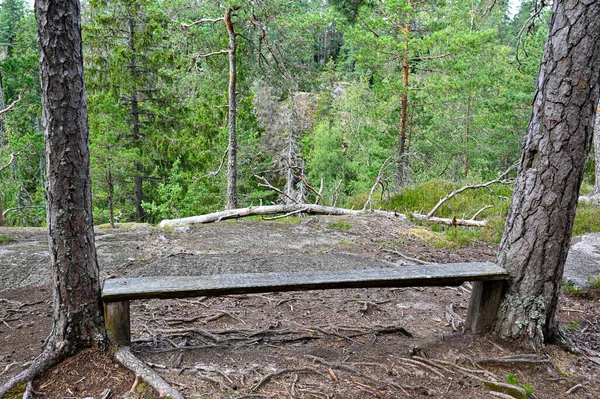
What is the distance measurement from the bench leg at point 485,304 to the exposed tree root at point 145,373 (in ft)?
7.37

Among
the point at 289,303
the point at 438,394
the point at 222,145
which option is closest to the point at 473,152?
the point at 222,145

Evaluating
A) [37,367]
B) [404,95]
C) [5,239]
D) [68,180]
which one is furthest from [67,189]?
[404,95]

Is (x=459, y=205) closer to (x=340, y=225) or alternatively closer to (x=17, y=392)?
(x=340, y=225)

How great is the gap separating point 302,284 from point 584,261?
4417 millimetres

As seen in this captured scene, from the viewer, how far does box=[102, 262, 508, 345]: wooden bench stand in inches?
104

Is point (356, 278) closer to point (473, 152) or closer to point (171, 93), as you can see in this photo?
point (171, 93)

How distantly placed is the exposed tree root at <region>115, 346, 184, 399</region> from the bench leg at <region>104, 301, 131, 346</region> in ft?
0.21

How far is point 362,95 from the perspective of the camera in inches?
957

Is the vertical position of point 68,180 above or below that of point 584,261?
above

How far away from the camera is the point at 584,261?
5.16 m

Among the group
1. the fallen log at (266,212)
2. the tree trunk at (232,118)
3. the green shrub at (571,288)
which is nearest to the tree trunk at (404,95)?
the fallen log at (266,212)

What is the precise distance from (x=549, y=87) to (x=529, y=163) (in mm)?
537

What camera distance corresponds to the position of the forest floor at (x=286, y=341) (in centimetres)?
239

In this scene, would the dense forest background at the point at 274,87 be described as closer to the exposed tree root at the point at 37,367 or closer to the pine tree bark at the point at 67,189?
the pine tree bark at the point at 67,189
